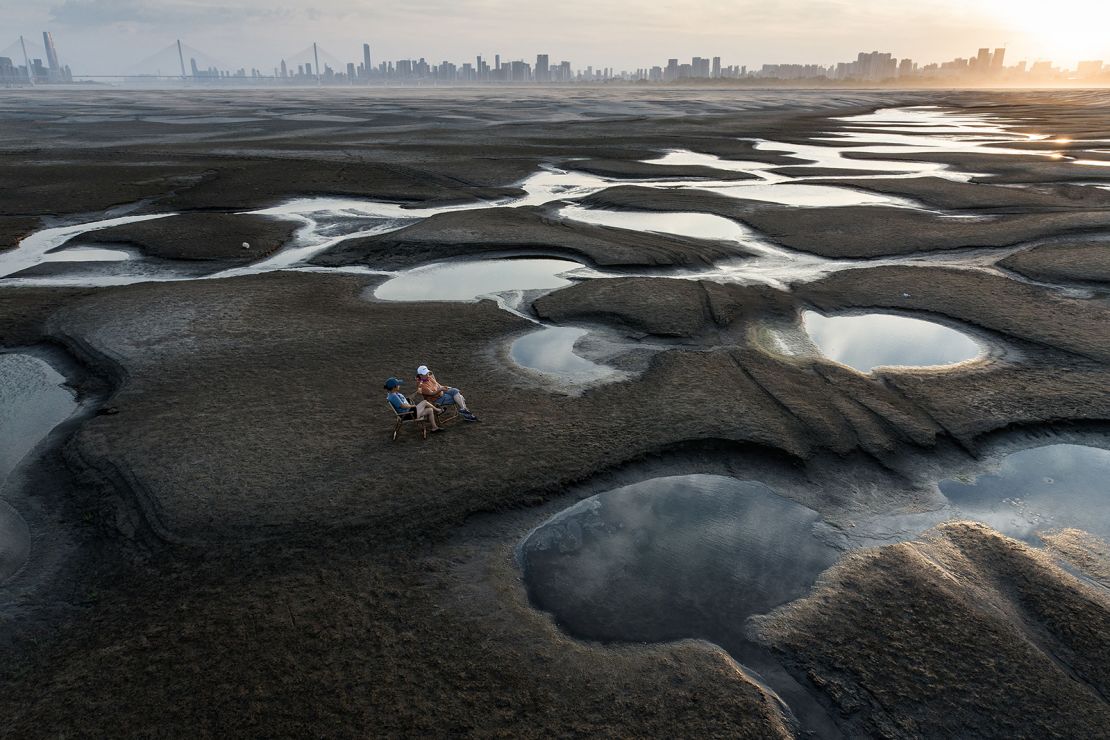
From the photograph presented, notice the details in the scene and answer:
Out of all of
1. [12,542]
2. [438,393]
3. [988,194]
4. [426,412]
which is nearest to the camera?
[12,542]

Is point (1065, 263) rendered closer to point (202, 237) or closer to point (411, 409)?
point (411, 409)

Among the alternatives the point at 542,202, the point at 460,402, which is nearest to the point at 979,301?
the point at 460,402

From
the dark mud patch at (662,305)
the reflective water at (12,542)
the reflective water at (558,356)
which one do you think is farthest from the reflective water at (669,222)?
the reflective water at (12,542)

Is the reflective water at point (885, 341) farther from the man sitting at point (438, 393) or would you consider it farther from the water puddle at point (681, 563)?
the man sitting at point (438, 393)

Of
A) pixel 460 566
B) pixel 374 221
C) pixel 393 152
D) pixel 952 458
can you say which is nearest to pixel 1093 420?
pixel 952 458

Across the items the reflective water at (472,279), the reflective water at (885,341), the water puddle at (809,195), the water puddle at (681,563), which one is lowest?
the water puddle at (681,563)

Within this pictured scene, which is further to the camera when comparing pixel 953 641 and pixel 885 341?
pixel 885 341
